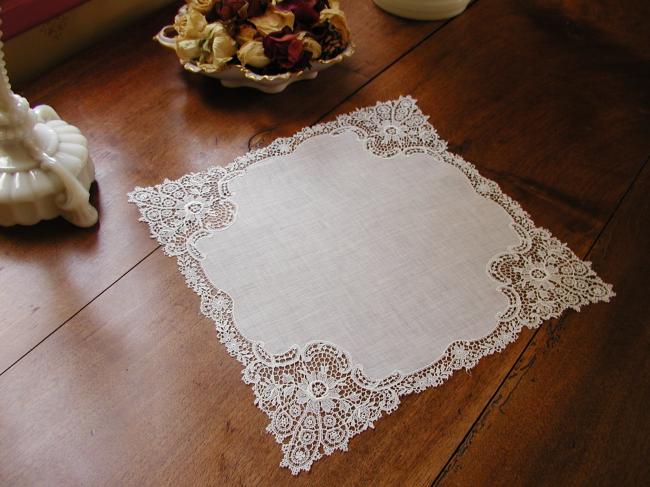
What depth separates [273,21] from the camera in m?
0.92

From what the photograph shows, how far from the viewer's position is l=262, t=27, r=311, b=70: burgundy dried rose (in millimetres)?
901

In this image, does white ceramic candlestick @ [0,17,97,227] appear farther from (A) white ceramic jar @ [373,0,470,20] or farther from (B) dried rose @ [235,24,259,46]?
(A) white ceramic jar @ [373,0,470,20]

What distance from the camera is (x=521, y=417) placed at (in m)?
0.66

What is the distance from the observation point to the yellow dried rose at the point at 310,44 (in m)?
0.92

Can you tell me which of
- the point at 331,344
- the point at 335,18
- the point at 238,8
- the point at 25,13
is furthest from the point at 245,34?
the point at 331,344

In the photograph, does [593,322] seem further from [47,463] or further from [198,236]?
[47,463]

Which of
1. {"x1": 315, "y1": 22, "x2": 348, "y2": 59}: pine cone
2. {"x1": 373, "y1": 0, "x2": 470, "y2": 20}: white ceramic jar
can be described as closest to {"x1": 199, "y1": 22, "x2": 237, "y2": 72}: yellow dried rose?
{"x1": 315, "y1": 22, "x2": 348, "y2": 59}: pine cone

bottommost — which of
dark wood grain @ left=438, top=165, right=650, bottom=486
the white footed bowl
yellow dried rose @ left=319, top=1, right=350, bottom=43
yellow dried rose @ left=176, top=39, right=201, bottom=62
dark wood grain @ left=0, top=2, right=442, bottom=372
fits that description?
dark wood grain @ left=438, top=165, right=650, bottom=486

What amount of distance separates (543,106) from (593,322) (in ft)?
1.42

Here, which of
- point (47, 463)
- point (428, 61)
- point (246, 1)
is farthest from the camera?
point (428, 61)

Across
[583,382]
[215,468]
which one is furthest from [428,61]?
[215,468]

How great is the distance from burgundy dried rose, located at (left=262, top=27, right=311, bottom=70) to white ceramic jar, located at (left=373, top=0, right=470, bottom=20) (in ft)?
1.07

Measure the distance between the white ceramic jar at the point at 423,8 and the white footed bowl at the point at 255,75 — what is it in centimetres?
23

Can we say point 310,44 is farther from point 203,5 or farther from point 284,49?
point 203,5
